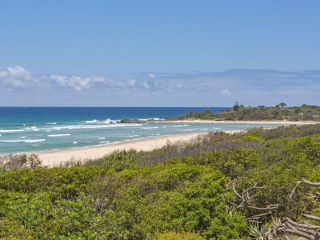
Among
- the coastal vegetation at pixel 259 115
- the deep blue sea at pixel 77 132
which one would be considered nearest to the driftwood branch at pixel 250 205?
the deep blue sea at pixel 77 132

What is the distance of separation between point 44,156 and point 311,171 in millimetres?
22852

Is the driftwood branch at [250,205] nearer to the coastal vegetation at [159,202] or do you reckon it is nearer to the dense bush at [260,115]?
the coastal vegetation at [159,202]

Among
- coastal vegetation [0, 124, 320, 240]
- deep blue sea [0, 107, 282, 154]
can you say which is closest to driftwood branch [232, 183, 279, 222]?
coastal vegetation [0, 124, 320, 240]

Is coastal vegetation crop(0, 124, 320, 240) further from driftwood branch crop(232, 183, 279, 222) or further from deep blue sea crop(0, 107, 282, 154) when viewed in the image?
deep blue sea crop(0, 107, 282, 154)

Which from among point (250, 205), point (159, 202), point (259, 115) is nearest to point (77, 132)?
point (259, 115)

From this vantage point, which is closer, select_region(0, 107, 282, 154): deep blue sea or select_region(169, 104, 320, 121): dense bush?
select_region(0, 107, 282, 154): deep blue sea

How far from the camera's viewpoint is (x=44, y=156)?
32.3 metres

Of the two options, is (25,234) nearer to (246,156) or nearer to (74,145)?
(246,156)

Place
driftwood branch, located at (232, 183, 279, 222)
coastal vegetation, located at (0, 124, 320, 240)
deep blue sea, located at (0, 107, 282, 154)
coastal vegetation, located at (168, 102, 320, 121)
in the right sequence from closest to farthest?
1. coastal vegetation, located at (0, 124, 320, 240)
2. driftwood branch, located at (232, 183, 279, 222)
3. deep blue sea, located at (0, 107, 282, 154)
4. coastal vegetation, located at (168, 102, 320, 121)

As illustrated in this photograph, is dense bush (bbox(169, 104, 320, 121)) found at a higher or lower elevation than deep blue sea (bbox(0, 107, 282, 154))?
higher

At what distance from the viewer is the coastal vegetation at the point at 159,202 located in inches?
295

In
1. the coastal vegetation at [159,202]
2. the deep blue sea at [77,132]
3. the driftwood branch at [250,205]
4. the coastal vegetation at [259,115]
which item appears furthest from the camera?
the coastal vegetation at [259,115]

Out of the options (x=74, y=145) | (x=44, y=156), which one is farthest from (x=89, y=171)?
(x=74, y=145)

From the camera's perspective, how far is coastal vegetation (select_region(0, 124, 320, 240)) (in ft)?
24.6
